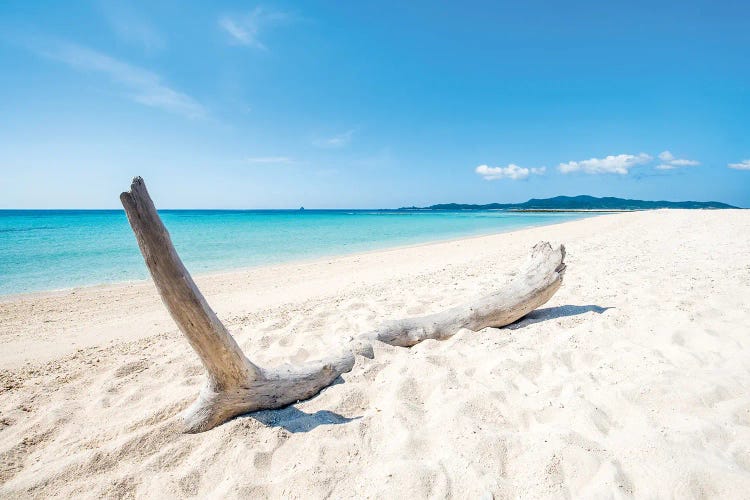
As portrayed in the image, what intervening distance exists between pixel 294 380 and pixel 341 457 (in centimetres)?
90

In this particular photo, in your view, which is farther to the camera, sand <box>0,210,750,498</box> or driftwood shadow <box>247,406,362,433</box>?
driftwood shadow <box>247,406,362,433</box>

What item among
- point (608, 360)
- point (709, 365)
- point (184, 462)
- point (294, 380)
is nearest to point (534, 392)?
point (608, 360)

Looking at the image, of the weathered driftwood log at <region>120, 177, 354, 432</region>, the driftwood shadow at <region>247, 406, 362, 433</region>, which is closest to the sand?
the driftwood shadow at <region>247, 406, 362, 433</region>

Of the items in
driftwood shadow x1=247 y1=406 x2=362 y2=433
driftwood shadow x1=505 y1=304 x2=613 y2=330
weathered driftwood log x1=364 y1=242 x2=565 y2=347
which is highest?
weathered driftwood log x1=364 y1=242 x2=565 y2=347

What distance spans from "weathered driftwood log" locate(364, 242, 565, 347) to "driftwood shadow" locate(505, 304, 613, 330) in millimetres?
115

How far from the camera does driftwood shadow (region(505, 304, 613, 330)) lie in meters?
4.60

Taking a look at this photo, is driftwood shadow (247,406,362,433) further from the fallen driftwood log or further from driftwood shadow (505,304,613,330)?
driftwood shadow (505,304,613,330)

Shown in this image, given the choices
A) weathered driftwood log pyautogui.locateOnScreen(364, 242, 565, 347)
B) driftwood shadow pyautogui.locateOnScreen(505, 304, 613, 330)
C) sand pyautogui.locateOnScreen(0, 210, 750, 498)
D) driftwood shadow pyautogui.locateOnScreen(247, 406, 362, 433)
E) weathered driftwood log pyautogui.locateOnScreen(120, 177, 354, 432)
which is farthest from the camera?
driftwood shadow pyautogui.locateOnScreen(505, 304, 613, 330)

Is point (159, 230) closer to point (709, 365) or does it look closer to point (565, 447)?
point (565, 447)

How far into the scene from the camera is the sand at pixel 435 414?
2029mm

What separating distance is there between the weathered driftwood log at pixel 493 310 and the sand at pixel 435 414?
18 centimetres

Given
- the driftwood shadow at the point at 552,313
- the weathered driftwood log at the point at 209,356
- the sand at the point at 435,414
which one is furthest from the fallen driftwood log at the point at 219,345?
the driftwood shadow at the point at 552,313

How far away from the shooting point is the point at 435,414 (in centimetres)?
259

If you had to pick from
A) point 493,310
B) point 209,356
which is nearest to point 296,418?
point 209,356
